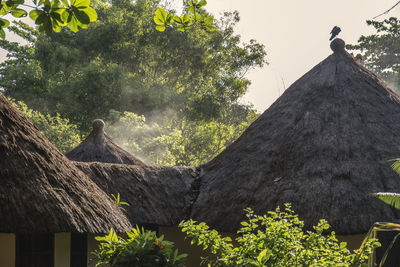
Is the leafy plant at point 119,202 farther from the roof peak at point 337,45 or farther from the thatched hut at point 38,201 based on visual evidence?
the roof peak at point 337,45

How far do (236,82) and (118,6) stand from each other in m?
5.61

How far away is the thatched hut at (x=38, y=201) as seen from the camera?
4965 millimetres

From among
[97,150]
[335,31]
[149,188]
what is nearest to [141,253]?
[149,188]

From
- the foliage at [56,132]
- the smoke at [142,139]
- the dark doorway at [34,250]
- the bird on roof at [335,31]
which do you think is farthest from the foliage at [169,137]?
the dark doorway at [34,250]

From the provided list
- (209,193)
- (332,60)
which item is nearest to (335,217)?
(209,193)

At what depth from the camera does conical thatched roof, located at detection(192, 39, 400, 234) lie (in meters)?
6.78

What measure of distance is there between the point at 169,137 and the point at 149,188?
10.2 metres

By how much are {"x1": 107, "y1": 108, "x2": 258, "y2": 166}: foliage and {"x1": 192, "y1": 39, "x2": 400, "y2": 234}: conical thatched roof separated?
26.9 feet

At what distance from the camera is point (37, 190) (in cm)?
516

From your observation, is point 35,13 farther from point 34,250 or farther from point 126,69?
point 126,69

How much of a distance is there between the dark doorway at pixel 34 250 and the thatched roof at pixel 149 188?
1507 millimetres

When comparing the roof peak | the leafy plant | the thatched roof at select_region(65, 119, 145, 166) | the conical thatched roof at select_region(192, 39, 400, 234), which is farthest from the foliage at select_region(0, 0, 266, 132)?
the leafy plant

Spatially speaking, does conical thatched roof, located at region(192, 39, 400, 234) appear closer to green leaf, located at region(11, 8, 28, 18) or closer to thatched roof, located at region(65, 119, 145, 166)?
thatched roof, located at region(65, 119, 145, 166)

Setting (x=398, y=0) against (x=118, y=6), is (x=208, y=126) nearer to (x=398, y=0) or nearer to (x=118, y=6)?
(x=118, y=6)
